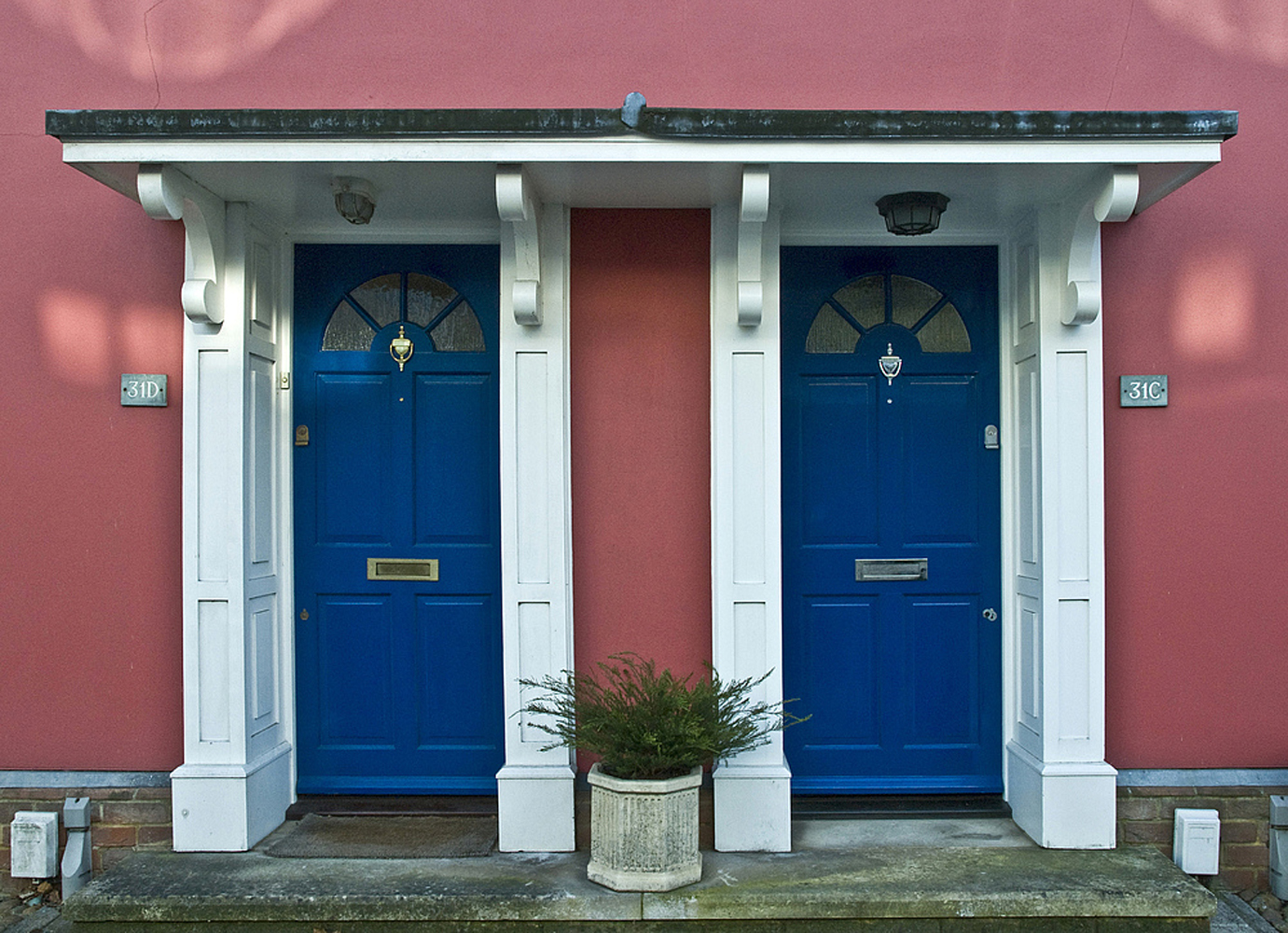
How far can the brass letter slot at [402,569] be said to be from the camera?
452cm

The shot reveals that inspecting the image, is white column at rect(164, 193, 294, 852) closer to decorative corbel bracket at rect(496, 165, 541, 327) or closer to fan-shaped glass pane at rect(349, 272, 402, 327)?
fan-shaped glass pane at rect(349, 272, 402, 327)

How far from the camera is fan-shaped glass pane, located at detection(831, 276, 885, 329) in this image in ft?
14.9

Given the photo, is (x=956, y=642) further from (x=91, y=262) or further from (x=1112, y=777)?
(x=91, y=262)

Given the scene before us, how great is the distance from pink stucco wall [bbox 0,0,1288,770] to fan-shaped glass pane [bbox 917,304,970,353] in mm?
638

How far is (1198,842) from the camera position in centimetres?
411

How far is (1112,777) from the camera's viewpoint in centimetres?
403

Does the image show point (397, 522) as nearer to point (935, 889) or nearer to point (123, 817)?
point (123, 817)

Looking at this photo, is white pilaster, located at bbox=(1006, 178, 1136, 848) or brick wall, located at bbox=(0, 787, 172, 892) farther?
brick wall, located at bbox=(0, 787, 172, 892)

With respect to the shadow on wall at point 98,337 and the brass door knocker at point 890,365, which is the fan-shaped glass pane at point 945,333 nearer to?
the brass door knocker at point 890,365

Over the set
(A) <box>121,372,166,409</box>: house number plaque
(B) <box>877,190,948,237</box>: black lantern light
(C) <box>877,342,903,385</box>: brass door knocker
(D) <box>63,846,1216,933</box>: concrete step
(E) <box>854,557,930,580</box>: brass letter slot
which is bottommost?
(D) <box>63,846,1216,933</box>: concrete step

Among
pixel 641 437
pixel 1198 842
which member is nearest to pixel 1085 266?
pixel 641 437

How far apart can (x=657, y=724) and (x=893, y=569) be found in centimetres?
149

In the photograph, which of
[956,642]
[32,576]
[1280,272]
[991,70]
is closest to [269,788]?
[32,576]

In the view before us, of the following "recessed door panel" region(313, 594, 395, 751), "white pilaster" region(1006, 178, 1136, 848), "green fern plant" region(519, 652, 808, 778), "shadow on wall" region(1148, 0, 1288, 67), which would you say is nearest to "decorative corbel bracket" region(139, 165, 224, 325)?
"shadow on wall" region(1148, 0, 1288, 67)
